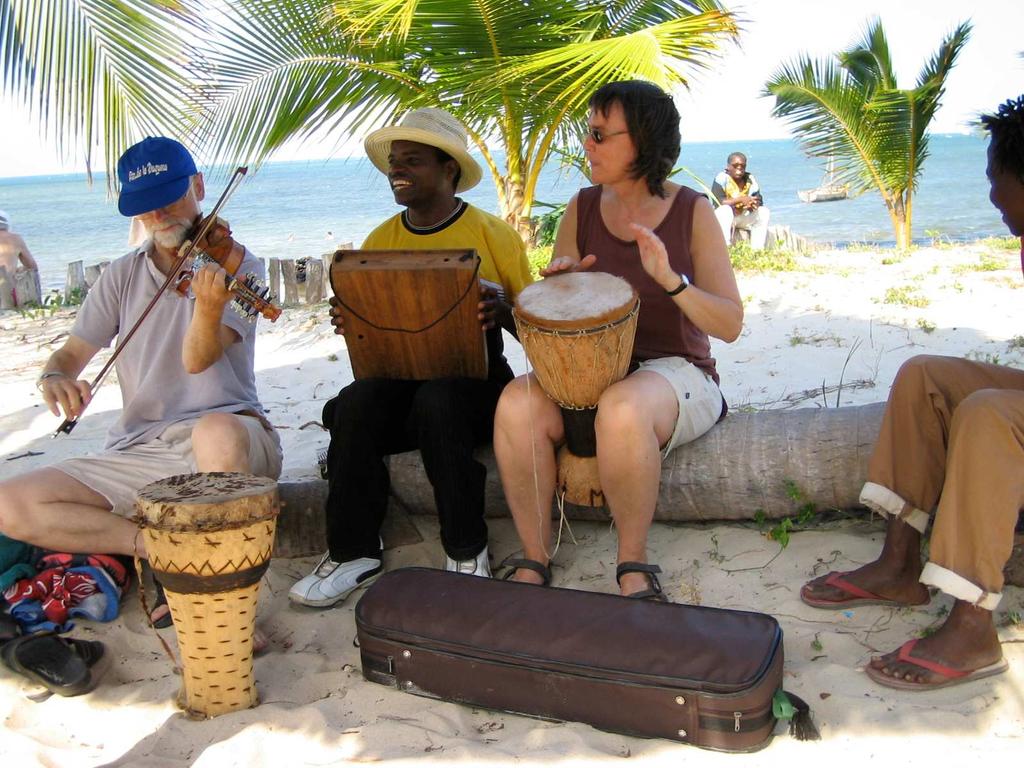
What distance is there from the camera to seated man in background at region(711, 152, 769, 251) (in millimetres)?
11172

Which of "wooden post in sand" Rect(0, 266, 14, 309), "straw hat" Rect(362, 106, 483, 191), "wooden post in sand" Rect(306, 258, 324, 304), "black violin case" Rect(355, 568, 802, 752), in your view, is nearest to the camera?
"black violin case" Rect(355, 568, 802, 752)

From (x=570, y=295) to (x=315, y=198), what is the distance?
4247 cm

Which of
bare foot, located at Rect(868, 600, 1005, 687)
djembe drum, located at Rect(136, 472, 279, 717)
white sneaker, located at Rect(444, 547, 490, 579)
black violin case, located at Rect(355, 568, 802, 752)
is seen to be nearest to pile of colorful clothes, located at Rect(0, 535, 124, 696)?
djembe drum, located at Rect(136, 472, 279, 717)

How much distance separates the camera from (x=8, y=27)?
3.37 metres

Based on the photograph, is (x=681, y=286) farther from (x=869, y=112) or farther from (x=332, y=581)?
(x=869, y=112)

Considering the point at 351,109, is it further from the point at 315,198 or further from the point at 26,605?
the point at 315,198

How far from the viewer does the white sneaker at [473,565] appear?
3.26m

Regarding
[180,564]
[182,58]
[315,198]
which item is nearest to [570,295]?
[180,564]

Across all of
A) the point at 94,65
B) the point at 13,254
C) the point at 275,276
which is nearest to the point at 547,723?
the point at 94,65

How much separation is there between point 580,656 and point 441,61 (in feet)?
17.9

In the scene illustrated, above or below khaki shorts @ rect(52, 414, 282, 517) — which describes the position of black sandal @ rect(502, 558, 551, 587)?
below

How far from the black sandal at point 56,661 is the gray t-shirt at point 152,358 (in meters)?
0.69

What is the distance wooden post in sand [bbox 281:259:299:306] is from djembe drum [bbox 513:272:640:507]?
536 centimetres

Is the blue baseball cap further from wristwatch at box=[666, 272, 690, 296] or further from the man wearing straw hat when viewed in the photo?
wristwatch at box=[666, 272, 690, 296]
